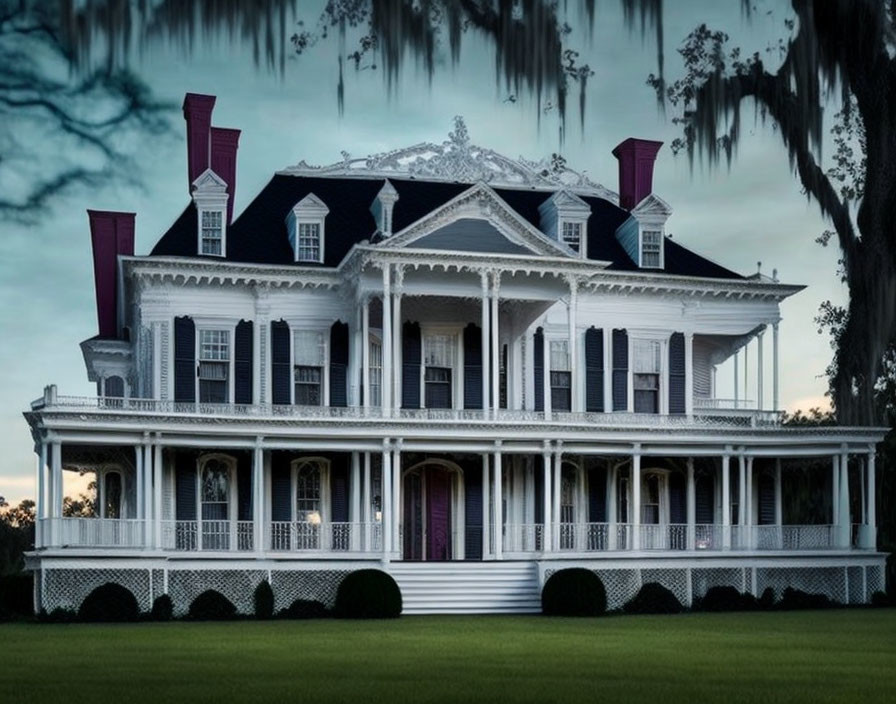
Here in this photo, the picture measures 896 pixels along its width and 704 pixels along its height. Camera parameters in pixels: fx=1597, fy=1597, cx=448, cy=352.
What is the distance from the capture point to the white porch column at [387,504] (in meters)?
33.5

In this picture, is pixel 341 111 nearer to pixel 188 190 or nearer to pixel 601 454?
pixel 601 454

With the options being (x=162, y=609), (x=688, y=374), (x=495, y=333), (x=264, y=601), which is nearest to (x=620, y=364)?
(x=688, y=374)

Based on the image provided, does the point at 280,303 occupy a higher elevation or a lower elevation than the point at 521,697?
higher

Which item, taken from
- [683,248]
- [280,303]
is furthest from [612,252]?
[280,303]

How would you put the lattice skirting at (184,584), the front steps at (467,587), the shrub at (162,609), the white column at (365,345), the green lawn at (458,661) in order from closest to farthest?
the green lawn at (458,661), the shrub at (162,609), the lattice skirting at (184,584), the front steps at (467,587), the white column at (365,345)

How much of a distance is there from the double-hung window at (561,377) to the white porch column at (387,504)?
19.5 ft

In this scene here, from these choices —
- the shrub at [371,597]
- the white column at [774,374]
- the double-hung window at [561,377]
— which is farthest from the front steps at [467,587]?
the white column at [774,374]

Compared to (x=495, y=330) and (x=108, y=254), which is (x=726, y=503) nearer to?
(x=495, y=330)

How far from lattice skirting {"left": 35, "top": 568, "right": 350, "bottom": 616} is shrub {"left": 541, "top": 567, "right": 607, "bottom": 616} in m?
4.42

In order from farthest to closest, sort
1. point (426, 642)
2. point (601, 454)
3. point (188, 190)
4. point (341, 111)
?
point (188, 190) → point (601, 454) → point (426, 642) → point (341, 111)

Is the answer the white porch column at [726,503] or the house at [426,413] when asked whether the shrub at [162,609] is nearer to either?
the house at [426,413]

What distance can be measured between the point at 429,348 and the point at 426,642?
51.3 ft

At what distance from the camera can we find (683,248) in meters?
41.8

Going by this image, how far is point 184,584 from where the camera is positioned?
32.8 metres
